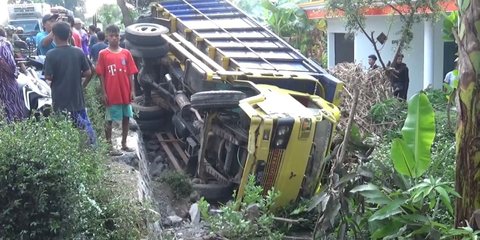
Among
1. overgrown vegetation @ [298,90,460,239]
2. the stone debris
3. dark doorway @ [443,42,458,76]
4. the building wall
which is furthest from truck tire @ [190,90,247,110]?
dark doorway @ [443,42,458,76]

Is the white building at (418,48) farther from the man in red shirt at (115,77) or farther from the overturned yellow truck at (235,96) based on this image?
the man in red shirt at (115,77)

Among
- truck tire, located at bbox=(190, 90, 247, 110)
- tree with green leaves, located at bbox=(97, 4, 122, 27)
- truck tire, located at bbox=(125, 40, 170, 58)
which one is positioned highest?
truck tire, located at bbox=(125, 40, 170, 58)

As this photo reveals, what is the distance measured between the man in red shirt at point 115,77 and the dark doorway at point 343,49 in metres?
13.9

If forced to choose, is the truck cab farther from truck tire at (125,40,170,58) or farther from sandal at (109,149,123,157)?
sandal at (109,149,123,157)

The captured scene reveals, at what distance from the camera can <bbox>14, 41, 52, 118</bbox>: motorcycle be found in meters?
7.17

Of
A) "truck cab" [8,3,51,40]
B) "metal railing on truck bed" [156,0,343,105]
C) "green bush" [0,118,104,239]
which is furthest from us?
"truck cab" [8,3,51,40]

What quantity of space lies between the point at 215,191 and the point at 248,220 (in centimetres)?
197

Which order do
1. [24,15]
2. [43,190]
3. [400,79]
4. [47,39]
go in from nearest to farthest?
[43,190] < [47,39] < [400,79] < [24,15]

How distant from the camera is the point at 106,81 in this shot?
6.82 metres

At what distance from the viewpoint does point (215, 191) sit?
24.9 ft

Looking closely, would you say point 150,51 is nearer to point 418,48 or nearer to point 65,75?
point 65,75

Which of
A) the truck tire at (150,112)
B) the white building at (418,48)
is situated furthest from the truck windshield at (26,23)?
the truck tire at (150,112)

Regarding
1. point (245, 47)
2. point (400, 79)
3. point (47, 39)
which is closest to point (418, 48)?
point (400, 79)

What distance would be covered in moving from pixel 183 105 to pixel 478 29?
520 centimetres
